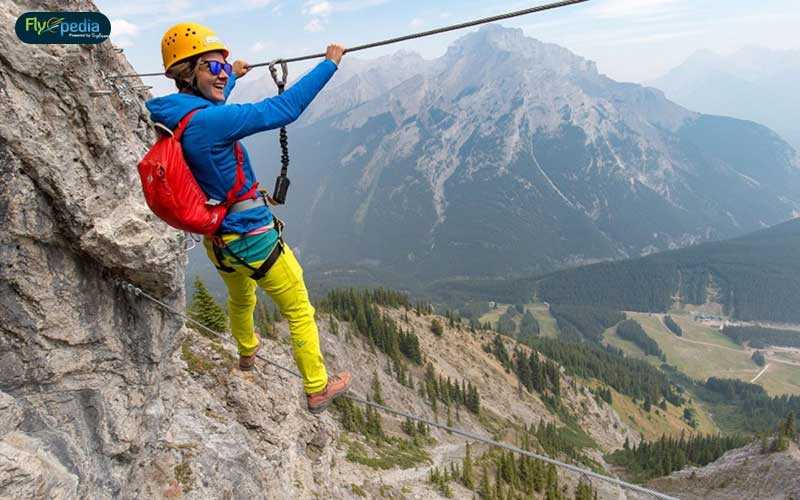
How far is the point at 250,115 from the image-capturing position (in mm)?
5469

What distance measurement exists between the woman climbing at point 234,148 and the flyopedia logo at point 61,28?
133cm

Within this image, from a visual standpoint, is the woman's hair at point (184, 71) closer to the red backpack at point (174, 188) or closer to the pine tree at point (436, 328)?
the red backpack at point (174, 188)

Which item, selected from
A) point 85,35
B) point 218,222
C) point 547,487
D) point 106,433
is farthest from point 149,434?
point 547,487

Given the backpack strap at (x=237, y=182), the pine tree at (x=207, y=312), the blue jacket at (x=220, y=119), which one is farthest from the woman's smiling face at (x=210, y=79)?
the pine tree at (x=207, y=312)

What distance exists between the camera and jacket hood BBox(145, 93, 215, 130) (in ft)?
17.9

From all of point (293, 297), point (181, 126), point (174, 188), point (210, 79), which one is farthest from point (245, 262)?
point (210, 79)

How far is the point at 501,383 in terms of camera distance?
116125 millimetres

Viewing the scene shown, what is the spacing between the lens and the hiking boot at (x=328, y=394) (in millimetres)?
7317

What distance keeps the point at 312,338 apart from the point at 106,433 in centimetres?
498

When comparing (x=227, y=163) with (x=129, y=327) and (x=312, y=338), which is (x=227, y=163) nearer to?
(x=312, y=338)

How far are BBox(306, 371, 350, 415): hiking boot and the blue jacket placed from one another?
3.59m

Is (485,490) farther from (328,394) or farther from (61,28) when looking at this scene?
(61,28)

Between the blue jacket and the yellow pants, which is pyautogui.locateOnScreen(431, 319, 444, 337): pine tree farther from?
the blue jacket

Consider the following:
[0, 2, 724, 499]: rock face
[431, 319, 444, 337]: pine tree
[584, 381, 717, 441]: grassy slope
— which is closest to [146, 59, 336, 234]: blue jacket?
[0, 2, 724, 499]: rock face
